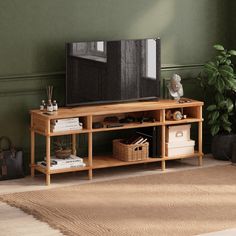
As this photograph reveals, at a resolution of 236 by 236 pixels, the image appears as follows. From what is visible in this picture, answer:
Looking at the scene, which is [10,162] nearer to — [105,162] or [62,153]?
[62,153]

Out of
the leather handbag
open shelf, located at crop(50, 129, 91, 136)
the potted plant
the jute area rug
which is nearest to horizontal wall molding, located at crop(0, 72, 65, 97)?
the leather handbag

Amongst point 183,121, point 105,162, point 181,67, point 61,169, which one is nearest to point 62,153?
point 61,169

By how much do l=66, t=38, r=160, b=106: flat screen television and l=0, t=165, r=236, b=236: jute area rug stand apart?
798 mm

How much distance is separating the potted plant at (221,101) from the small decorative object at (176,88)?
11.3 inches

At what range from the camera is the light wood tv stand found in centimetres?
734

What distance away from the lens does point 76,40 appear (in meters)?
7.75

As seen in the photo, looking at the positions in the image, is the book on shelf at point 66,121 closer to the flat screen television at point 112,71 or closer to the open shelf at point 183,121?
the flat screen television at point 112,71

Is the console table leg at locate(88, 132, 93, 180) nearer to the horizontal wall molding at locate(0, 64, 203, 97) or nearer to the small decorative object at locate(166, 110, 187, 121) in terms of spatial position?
the horizontal wall molding at locate(0, 64, 203, 97)

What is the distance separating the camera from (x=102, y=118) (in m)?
7.85

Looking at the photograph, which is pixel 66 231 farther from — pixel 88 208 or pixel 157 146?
pixel 157 146

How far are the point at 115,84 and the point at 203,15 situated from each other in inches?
49.5

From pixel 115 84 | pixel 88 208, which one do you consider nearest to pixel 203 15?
pixel 115 84

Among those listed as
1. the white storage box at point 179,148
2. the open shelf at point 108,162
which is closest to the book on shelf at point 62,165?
the open shelf at point 108,162

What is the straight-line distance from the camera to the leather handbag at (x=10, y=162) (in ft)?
24.3
